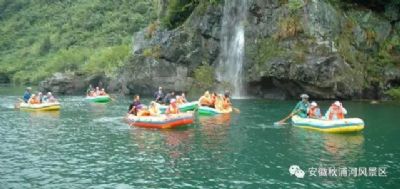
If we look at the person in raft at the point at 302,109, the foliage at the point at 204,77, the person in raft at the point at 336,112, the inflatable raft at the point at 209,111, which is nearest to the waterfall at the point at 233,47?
the foliage at the point at 204,77

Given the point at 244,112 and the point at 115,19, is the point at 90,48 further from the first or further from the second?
the point at 244,112

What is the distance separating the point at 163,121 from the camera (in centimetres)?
3127

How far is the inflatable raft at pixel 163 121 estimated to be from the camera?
31281 mm

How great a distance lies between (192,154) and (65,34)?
100652mm

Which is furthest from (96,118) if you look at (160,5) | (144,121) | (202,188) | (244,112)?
(160,5)

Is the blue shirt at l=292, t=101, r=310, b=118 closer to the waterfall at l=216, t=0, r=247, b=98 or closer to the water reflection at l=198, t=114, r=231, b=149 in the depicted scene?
the water reflection at l=198, t=114, r=231, b=149

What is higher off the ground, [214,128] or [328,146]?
[214,128]

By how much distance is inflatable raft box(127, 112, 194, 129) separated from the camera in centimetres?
3128

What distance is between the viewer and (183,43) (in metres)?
59.3

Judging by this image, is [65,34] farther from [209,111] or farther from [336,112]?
[336,112]

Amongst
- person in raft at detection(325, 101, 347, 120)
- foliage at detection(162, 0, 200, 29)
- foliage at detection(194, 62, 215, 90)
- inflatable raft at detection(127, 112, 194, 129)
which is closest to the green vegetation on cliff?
foliage at detection(162, 0, 200, 29)

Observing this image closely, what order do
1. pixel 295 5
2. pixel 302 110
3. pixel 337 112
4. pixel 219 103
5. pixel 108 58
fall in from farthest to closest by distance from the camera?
pixel 108 58
pixel 295 5
pixel 219 103
pixel 302 110
pixel 337 112

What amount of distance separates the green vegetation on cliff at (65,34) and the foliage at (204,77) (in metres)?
35.5

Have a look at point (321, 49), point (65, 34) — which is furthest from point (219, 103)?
point (65, 34)
